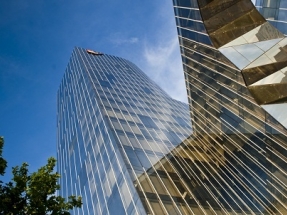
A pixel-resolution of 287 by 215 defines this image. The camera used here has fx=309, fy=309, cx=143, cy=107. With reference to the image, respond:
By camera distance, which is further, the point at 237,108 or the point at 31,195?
the point at 237,108

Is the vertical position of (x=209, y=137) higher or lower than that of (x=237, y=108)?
higher

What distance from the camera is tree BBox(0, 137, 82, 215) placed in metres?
10.2

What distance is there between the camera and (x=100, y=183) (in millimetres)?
24891

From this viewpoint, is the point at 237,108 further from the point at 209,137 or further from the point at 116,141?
the point at 116,141

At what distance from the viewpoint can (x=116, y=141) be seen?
25.0 metres

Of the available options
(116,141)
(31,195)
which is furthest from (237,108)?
(31,195)

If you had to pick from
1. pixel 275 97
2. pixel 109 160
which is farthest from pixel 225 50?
pixel 109 160

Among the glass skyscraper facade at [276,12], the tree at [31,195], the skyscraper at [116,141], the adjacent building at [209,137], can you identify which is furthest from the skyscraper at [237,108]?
the tree at [31,195]

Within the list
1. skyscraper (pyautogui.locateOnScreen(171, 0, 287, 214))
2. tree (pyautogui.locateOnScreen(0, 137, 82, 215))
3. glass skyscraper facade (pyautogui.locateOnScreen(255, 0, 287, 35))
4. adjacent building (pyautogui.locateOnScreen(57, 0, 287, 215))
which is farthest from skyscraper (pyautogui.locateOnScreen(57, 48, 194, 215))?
glass skyscraper facade (pyautogui.locateOnScreen(255, 0, 287, 35))

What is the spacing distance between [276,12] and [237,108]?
23.2ft

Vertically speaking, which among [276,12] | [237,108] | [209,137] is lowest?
[237,108]

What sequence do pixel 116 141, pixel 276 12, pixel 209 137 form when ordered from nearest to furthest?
pixel 276 12, pixel 116 141, pixel 209 137

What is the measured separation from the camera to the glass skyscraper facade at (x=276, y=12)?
20094 mm

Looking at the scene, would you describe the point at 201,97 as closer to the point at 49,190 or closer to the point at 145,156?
the point at 145,156
